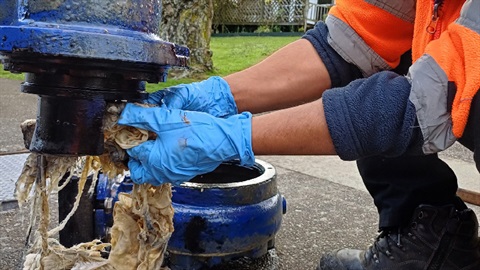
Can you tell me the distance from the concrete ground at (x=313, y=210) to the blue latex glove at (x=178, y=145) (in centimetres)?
73

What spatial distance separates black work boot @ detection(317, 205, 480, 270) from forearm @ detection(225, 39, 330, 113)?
56cm

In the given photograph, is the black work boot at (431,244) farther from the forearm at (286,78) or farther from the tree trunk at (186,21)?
the tree trunk at (186,21)

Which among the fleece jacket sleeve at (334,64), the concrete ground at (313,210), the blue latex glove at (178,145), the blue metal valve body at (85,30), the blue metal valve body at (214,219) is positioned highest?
the blue metal valve body at (85,30)

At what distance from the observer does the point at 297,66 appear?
208 cm

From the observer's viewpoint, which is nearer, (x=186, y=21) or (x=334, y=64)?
(x=334, y=64)

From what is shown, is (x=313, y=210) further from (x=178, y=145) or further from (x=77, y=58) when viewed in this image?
(x=77, y=58)

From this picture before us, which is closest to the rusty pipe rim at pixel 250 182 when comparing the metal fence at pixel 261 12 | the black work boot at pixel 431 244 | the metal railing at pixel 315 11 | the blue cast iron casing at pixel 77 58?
the black work boot at pixel 431 244

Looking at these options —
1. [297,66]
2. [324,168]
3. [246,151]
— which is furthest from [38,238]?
[324,168]

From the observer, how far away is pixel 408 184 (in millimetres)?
2041

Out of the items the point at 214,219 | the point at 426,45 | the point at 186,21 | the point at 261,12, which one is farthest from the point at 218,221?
the point at 261,12

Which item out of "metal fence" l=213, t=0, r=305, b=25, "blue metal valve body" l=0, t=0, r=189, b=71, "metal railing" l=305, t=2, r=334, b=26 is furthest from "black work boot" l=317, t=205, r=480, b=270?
"metal railing" l=305, t=2, r=334, b=26

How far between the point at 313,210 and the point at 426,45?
1339 millimetres

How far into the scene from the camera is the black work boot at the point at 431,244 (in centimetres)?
188

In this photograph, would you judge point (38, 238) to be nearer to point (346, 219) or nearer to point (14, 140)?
point (346, 219)
